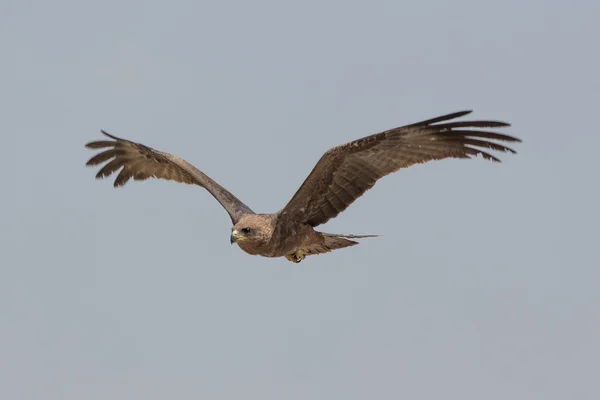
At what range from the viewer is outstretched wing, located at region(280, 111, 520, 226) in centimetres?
1402

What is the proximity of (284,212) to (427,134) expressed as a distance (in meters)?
2.53

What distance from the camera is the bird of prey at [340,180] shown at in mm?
14109

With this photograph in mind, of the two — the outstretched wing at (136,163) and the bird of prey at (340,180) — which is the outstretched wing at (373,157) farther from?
the outstretched wing at (136,163)

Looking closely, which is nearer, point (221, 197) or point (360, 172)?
point (360, 172)

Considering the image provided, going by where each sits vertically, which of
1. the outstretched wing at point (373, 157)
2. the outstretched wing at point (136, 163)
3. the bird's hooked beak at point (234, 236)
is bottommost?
the bird's hooked beak at point (234, 236)

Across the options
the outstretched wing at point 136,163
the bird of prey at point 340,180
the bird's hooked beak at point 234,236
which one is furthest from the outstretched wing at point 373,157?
the outstretched wing at point 136,163

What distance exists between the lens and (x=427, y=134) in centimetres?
1435

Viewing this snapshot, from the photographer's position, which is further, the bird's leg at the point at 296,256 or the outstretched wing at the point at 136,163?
the outstretched wing at the point at 136,163

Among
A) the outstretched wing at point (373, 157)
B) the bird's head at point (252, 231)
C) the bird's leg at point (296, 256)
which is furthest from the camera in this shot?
the bird's leg at point (296, 256)

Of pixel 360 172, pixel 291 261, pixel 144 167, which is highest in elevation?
pixel 144 167

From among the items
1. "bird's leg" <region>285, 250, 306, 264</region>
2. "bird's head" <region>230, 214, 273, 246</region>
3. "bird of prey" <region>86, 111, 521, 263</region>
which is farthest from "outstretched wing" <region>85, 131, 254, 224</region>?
"bird's head" <region>230, 214, 273, 246</region>

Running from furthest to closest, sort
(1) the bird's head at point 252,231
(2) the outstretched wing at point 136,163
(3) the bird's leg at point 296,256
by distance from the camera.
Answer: (2) the outstretched wing at point 136,163, (3) the bird's leg at point 296,256, (1) the bird's head at point 252,231

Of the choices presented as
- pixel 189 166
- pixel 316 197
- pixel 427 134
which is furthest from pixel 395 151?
pixel 189 166

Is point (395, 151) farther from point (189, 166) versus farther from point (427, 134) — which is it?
point (189, 166)
